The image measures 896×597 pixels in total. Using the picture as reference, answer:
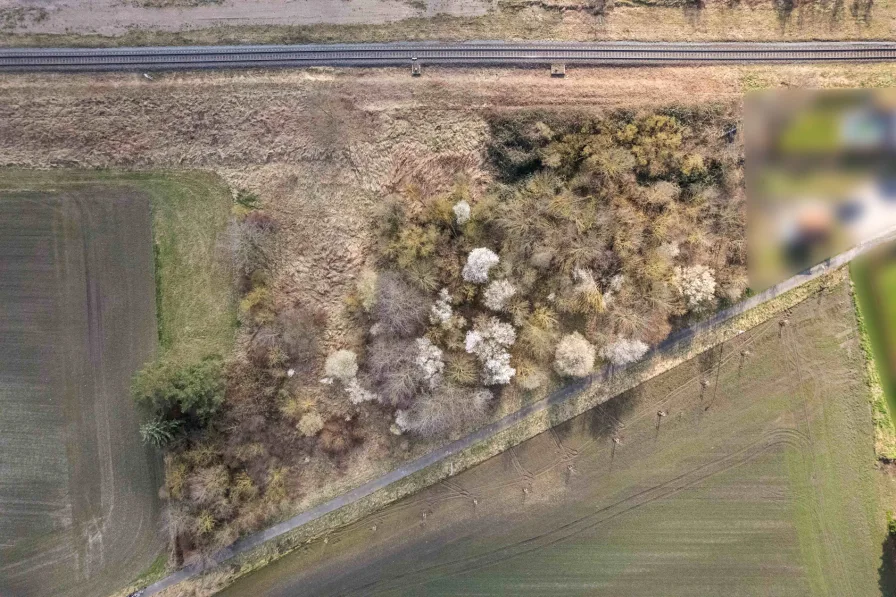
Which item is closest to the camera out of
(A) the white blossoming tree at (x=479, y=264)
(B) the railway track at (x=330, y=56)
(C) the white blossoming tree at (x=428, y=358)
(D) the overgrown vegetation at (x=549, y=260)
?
(A) the white blossoming tree at (x=479, y=264)

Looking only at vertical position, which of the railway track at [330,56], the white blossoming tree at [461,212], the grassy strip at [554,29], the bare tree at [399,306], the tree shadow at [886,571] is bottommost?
the tree shadow at [886,571]

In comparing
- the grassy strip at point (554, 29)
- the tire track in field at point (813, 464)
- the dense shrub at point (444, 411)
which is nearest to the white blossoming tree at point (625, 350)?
the dense shrub at point (444, 411)

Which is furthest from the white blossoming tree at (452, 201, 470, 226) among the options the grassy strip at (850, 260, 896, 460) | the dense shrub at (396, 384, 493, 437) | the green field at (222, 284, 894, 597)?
the grassy strip at (850, 260, 896, 460)

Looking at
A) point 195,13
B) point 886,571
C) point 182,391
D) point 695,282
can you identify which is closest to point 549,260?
point 695,282

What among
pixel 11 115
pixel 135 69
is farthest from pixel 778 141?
pixel 11 115

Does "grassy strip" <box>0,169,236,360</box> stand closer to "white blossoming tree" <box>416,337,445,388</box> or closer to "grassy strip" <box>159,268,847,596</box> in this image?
"white blossoming tree" <box>416,337,445,388</box>

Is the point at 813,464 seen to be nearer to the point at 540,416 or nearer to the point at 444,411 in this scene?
the point at 540,416

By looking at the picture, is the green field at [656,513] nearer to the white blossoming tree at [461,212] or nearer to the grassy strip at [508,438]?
the grassy strip at [508,438]
